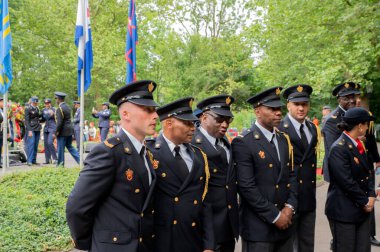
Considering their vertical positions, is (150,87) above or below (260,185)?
above

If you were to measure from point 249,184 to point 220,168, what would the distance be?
32 cm

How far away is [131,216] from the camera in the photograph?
3273 mm

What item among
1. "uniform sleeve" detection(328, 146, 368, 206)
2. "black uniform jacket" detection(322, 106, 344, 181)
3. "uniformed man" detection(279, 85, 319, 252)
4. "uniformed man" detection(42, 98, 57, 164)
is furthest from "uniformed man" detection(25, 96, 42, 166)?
"uniform sleeve" detection(328, 146, 368, 206)

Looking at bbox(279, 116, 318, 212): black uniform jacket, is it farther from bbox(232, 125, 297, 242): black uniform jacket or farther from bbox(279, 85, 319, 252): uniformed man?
bbox(232, 125, 297, 242): black uniform jacket

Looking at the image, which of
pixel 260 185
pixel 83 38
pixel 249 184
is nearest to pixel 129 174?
pixel 249 184

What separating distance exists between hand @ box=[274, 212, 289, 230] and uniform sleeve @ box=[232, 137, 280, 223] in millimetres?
57

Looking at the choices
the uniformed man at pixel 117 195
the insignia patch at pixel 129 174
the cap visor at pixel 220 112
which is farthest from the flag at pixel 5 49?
Result: the insignia patch at pixel 129 174

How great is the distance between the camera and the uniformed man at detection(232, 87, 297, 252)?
4.72 metres

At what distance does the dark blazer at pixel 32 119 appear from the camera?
15410mm

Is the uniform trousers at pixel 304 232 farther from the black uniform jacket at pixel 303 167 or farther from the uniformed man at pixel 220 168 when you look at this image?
the uniformed man at pixel 220 168

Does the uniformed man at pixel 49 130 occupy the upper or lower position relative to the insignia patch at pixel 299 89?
lower

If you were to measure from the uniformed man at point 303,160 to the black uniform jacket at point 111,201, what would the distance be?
2.88 meters

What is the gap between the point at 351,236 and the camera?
5.30 meters

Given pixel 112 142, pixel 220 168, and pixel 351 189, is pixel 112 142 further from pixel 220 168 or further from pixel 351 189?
pixel 351 189
